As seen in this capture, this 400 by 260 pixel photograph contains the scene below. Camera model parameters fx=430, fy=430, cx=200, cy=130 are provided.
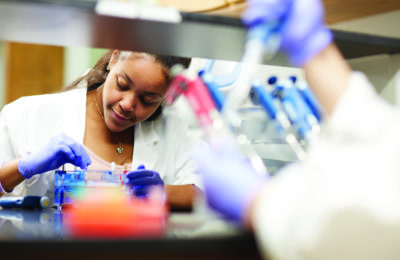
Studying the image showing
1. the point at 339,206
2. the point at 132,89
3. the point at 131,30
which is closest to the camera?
the point at 339,206

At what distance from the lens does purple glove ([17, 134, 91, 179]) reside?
4.69 feet

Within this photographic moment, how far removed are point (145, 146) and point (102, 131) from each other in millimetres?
200

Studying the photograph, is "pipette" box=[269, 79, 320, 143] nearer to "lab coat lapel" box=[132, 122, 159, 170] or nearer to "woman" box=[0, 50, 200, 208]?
"woman" box=[0, 50, 200, 208]

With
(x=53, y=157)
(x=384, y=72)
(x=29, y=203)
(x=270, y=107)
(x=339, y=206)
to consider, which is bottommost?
(x=29, y=203)

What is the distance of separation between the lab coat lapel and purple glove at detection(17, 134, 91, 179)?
0.34 meters

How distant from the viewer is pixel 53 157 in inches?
56.4

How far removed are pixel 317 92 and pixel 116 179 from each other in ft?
2.42

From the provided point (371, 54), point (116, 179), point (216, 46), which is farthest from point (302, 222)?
point (371, 54)

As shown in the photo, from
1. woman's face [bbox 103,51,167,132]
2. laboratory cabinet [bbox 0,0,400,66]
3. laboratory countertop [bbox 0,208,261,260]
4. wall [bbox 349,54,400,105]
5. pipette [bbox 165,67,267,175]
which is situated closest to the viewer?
laboratory countertop [bbox 0,208,261,260]

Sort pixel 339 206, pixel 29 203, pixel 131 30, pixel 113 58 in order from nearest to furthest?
pixel 339 206
pixel 131 30
pixel 29 203
pixel 113 58

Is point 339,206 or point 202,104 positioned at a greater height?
point 202,104

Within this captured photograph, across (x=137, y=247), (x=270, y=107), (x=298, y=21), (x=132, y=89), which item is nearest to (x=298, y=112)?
(x=270, y=107)

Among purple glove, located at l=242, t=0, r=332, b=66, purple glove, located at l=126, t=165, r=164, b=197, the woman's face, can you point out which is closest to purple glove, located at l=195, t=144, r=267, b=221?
purple glove, located at l=242, t=0, r=332, b=66

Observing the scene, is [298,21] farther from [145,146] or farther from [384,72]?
[145,146]
